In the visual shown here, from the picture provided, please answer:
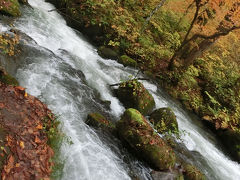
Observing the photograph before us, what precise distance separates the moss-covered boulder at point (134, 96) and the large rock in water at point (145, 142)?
77.5 inches

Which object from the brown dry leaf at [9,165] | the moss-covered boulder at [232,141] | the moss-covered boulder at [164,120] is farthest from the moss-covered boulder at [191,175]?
the brown dry leaf at [9,165]

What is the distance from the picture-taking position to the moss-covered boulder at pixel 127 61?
1177 centimetres

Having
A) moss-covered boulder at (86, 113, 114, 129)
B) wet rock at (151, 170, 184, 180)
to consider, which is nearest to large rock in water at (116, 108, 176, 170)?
wet rock at (151, 170, 184, 180)

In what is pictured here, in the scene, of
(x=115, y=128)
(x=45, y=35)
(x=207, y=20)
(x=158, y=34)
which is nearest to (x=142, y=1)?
(x=158, y=34)

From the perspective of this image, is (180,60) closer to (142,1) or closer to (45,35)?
(142,1)

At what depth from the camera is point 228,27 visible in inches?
401

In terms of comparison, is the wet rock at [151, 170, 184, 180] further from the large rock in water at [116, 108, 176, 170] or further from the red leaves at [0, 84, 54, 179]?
the red leaves at [0, 84, 54, 179]

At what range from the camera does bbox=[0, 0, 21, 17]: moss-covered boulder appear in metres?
8.65

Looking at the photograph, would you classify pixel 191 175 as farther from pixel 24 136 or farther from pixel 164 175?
pixel 24 136

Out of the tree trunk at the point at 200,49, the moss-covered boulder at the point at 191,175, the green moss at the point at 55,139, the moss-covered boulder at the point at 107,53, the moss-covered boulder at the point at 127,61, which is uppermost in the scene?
the tree trunk at the point at 200,49

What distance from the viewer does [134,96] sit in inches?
337

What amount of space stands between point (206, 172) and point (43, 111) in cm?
629

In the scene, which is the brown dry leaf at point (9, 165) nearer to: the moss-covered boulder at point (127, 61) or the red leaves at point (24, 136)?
the red leaves at point (24, 136)

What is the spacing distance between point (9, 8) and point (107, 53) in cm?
501
